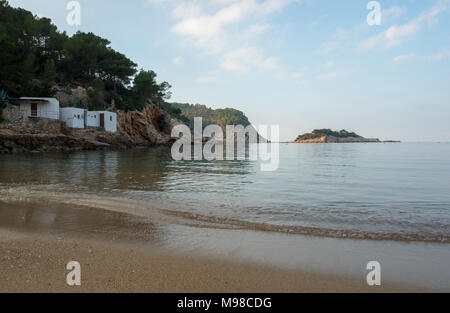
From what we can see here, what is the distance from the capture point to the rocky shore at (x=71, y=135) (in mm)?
33084

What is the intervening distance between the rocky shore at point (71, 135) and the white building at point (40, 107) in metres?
1.62

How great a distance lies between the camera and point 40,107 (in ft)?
127

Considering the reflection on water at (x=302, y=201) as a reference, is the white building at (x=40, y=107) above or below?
above

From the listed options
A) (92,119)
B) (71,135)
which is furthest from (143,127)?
(71,135)

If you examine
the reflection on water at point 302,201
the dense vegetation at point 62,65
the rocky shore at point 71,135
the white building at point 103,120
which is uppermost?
the dense vegetation at point 62,65

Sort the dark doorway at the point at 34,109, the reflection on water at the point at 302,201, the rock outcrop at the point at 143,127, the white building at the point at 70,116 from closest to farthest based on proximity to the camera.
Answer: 1. the reflection on water at the point at 302,201
2. the dark doorway at the point at 34,109
3. the white building at the point at 70,116
4. the rock outcrop at the point at 143,127

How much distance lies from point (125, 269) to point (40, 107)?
44.0 meters

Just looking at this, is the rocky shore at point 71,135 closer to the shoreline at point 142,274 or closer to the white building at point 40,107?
the white building at point 40,107

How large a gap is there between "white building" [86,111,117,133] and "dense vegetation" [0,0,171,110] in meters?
4.47

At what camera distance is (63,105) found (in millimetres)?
44594

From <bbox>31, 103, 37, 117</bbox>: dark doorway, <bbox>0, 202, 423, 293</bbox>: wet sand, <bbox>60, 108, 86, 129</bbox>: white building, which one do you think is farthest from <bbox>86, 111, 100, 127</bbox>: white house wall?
<bbox>0, 202, 423, 293</bbox>: wet sand

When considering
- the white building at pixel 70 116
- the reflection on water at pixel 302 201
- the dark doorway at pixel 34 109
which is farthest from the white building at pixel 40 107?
the reflection on water at pixel 302 201

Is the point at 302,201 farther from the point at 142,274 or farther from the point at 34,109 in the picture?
the point at 34,109
